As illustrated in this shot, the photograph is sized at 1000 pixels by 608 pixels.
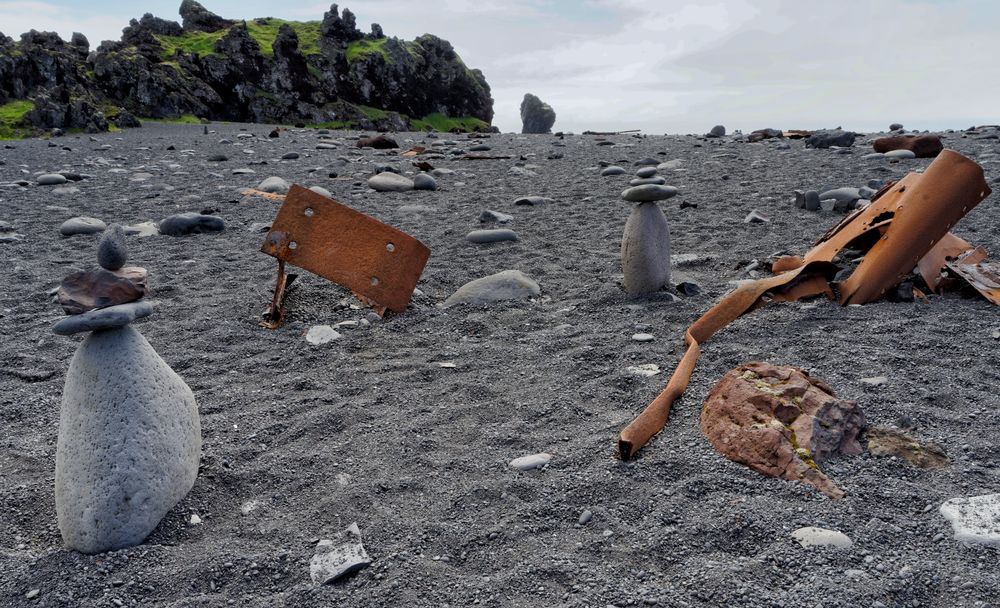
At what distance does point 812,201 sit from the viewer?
6199mm

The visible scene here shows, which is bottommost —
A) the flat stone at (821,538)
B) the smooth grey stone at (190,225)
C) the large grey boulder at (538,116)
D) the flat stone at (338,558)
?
the flat stone at (338,558)

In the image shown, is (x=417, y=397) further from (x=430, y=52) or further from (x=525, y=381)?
(x=430, y=52)

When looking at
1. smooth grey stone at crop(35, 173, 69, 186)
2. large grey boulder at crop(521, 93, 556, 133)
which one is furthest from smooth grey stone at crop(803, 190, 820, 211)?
large grey boulder at crop(521, 93, 556, 133)

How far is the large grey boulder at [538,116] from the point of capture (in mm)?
40344

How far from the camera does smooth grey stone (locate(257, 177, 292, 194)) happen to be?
8.22 metres

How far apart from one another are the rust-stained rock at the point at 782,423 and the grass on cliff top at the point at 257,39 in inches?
1248

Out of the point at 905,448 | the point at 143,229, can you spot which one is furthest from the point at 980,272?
the point at 143,229

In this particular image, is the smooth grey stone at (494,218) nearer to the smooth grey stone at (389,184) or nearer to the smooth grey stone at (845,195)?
the smooth grey stone at (389,184)

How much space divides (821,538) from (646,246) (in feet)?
8.23

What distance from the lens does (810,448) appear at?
91.0 inches

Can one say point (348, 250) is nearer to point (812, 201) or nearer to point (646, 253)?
point (646, 253)

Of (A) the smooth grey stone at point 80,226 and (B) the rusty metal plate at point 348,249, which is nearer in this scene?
(B) the rusty metal plate at point 348,249

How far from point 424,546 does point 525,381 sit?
1270 mm

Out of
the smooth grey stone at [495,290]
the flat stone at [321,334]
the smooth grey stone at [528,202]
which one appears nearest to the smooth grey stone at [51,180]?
the smooth grey stone at [528,202]
